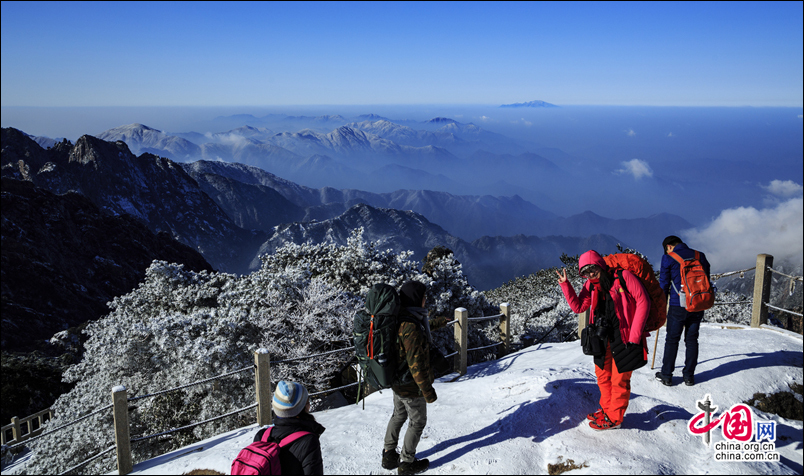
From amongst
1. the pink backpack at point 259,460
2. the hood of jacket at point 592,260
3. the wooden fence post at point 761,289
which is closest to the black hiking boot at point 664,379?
the hood of jacket at point 592,260

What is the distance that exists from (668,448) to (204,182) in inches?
7544

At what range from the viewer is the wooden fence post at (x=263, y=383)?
239 inches

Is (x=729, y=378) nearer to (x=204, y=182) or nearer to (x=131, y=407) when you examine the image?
(x=131, y=407)

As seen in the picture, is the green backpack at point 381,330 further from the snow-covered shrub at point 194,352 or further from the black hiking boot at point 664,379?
the snow-covered shrub at point 194,352

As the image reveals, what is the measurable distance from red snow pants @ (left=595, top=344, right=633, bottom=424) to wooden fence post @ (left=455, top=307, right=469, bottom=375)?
8.89 feet

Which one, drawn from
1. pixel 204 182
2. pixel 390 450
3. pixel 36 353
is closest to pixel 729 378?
pixel 390 450

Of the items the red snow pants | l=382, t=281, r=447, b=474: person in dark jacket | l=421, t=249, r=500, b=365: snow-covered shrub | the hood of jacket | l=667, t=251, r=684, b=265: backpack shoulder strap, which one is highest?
the hood of jacket

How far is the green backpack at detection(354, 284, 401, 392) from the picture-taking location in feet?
13.5

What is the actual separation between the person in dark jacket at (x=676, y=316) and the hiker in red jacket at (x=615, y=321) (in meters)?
1.34

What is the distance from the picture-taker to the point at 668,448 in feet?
15.8

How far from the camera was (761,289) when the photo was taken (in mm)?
8359

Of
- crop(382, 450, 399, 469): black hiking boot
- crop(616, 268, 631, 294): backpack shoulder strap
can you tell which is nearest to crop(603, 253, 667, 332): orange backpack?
crop(616, 268, 631, 294): backpack shoulder strap

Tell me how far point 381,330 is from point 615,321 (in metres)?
2.49

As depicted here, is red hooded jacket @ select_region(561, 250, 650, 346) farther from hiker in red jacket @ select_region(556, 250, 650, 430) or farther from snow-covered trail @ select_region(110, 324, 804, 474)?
snow-covered trail @ select_region(110, 324, 804, 474)
